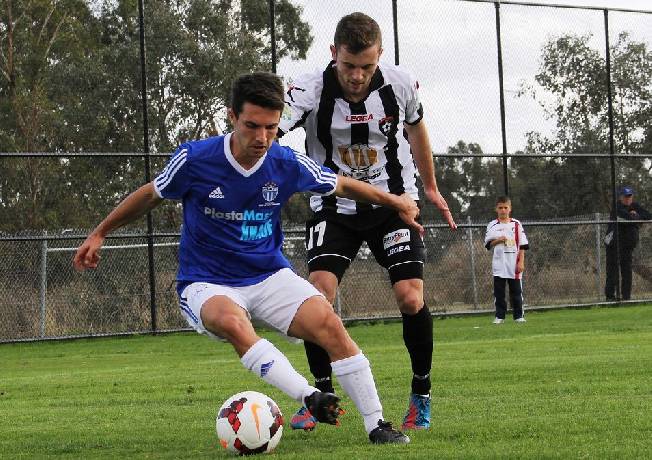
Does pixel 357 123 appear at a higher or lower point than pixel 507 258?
higher

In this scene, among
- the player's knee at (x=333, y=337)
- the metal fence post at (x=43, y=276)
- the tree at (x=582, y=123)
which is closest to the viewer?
the player's knee at (x=333, y=337)

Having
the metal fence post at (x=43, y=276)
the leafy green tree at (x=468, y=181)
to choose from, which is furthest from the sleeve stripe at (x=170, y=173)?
the leafy green tree at (x=468, y=181)

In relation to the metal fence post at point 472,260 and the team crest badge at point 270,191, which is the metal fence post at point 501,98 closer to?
the metal fence post at point 472,260

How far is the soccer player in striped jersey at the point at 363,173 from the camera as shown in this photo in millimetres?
6871

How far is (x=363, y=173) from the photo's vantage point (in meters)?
7.06

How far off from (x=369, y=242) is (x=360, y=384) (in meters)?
1.40

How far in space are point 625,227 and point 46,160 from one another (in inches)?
399

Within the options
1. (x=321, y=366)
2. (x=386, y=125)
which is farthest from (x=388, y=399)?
(x=386, y=125)

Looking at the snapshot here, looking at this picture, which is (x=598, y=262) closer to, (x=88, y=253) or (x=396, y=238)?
(x=396, y=238)

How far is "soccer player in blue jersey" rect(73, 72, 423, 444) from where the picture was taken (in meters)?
5.77

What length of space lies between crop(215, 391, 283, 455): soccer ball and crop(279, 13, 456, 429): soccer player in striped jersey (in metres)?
0.96

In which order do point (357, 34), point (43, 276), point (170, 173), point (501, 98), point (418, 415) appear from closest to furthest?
point (170, 173) → point (357, 34) → point (418, 415) → point (43, 276) → point (501, 98)

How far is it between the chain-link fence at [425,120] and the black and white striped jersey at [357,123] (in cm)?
995

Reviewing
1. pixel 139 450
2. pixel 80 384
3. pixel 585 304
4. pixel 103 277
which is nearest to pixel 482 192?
pixel 585 304
